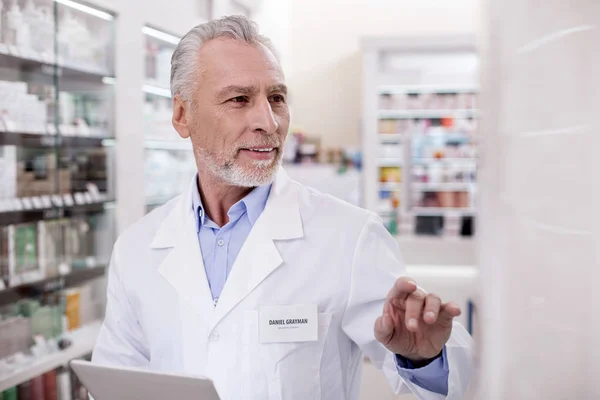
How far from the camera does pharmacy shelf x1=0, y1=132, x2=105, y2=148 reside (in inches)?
118

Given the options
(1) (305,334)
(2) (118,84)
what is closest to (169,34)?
(2) (118,84)

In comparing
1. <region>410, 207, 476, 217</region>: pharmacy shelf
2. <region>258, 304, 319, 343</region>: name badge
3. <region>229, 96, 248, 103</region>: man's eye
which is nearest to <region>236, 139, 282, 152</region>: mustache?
<region>229, 96, 248, 103</region>: man's eye

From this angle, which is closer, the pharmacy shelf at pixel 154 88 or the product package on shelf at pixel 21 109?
the product package on shelf at pixel 21 109

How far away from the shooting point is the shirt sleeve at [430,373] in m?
1.38

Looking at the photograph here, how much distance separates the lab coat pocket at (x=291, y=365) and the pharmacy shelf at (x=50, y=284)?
1811 millimetres

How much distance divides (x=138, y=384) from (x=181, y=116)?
0.86 meters

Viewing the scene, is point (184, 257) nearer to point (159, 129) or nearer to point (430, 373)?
point (430, 373)

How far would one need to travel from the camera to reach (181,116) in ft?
6.08

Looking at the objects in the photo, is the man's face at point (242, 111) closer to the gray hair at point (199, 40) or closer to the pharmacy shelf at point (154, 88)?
the gray hair at point (199, 40)

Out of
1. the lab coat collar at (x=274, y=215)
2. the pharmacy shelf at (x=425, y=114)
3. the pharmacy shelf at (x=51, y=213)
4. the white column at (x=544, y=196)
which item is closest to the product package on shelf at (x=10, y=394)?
the pharmacy shelf at (x=51, y=213)

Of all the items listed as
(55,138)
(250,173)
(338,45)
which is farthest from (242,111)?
(338,45)

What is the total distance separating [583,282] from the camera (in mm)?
728

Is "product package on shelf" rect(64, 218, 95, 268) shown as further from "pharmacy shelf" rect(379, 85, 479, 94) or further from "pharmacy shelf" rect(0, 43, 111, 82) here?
"pharmacy shelf" rect(379, 85, 479, 94)

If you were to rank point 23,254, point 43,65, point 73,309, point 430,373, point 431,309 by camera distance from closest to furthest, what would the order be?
point 431,309 < point 430,373 < point 23,254 < point 43,65 < point 73,309
